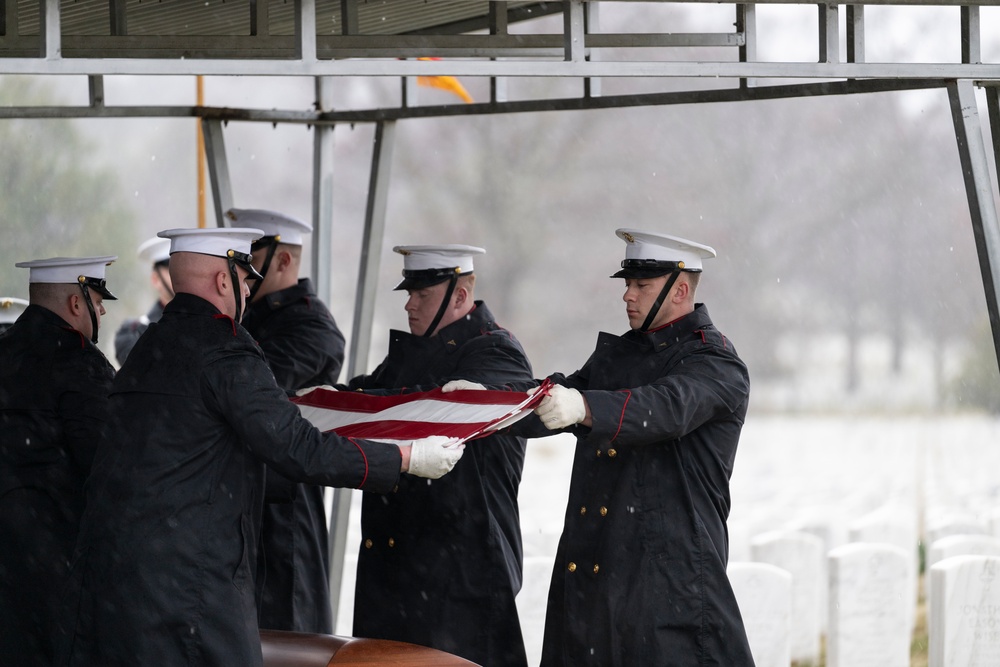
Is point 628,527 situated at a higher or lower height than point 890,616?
higher

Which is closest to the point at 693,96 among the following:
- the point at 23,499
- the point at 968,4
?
the point at 968,4

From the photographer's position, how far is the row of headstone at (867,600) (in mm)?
6707

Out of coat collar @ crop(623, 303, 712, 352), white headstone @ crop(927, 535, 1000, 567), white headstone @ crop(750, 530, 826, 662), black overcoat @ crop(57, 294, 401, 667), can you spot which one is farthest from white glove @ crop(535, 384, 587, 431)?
white headstone @ crop(750, 530, 826, 662)

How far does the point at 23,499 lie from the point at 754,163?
55.9 ft

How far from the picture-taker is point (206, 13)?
18.6ft

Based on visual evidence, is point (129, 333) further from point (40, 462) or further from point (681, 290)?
point (681, 290)

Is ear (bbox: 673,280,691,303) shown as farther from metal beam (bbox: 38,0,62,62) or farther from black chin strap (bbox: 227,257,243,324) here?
metal beam (bbox: 38,0,62,62)

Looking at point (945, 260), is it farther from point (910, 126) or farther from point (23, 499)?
point (23, 499)

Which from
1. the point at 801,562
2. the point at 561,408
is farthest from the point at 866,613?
the point at 561,408

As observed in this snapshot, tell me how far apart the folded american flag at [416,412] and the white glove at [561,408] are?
0.18 feet

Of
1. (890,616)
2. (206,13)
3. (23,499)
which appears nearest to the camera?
(23,499)

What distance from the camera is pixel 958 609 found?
6730 mm

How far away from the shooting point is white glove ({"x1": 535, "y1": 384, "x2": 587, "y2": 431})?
3674 millimetres

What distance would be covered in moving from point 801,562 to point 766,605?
4.47ft
